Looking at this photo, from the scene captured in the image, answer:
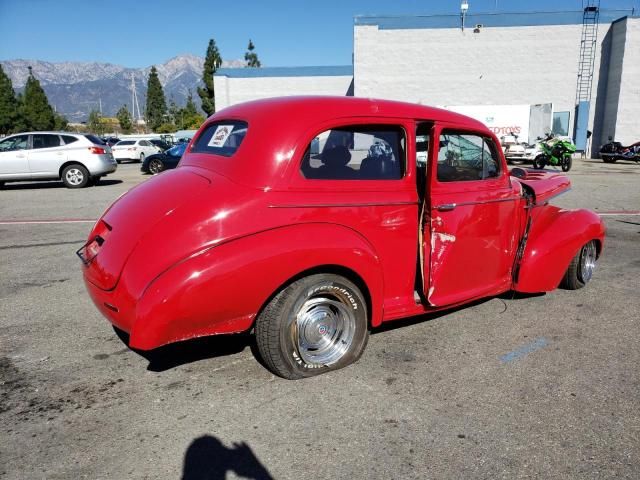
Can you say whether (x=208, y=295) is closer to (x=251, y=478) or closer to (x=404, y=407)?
(x=251, y=478)

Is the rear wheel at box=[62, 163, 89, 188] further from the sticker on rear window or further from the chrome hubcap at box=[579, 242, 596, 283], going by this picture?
the chrome hubcap at box=[579, 242, 596, 283]

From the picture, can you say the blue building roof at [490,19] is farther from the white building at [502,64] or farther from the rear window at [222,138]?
the rear window at [222,138]

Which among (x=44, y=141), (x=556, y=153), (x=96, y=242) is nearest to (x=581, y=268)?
(x=96, y=242)

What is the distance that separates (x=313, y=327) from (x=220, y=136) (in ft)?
5.10

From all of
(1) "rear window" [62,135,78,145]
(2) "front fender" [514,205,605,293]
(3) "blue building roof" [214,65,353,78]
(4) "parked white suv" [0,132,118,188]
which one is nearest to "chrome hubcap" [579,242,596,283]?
(2) "front fender" [514,205,605,293]

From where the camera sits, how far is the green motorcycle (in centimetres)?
1980

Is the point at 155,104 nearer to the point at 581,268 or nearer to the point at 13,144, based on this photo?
the point at 13,144

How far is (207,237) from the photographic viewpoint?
2.76m

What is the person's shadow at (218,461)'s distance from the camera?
2.26m

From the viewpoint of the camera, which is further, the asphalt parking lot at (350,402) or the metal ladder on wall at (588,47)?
the metal ladder on wall at (588,47)

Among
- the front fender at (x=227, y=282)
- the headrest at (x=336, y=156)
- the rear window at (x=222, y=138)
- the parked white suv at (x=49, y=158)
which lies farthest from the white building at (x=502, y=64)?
the front fender at (x=227, y=282)

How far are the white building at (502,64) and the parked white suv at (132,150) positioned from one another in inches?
543

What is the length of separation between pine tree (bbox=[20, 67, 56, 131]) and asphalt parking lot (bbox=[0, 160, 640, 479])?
75.3 meters

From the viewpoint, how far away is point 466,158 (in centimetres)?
385
